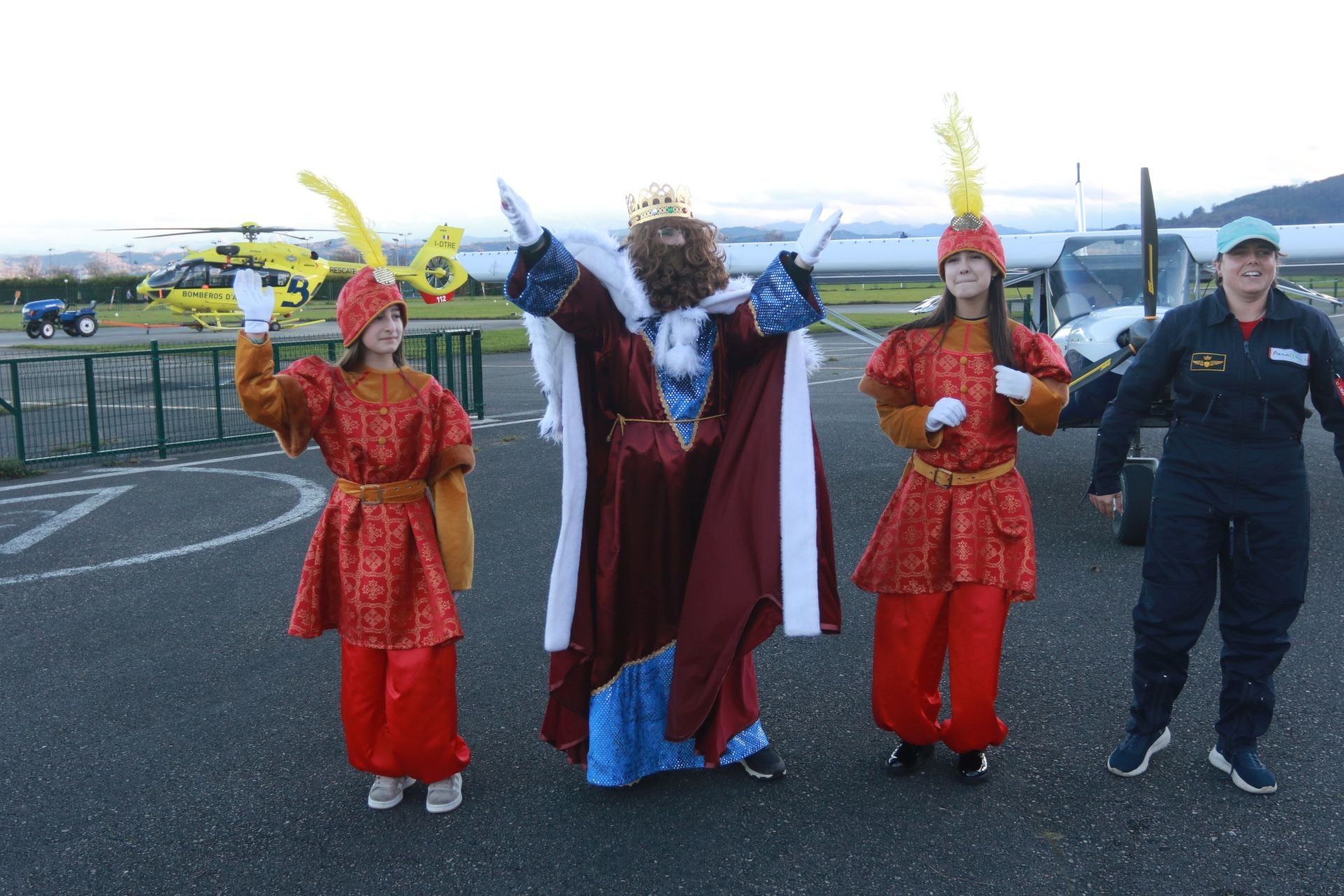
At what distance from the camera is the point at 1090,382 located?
7367mm


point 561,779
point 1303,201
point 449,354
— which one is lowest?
point 561,779

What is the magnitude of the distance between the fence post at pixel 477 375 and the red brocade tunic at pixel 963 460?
963 centimetres

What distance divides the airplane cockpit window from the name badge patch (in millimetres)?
5993

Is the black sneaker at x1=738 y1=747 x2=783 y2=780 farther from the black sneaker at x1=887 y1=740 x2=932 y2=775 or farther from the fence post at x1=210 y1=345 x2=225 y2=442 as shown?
the fence post at x1=210 y1=345 x2=225 y2=442

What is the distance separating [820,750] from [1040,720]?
0.91 metres

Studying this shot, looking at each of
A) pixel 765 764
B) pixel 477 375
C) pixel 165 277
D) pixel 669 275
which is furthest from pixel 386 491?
pixel 165 277

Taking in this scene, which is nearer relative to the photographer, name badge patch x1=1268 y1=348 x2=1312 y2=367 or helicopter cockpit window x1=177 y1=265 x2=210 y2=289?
name badge patch x1=1268 y1=348 x2=1312 y2=367

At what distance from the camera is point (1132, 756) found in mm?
3590

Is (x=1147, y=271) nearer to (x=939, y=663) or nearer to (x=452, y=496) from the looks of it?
(x=939, y=663)

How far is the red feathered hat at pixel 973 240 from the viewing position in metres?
3.44

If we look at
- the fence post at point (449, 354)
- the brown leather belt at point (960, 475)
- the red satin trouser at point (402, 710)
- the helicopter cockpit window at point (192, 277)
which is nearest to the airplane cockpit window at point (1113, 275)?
the brown leather belt at point (960, 475)

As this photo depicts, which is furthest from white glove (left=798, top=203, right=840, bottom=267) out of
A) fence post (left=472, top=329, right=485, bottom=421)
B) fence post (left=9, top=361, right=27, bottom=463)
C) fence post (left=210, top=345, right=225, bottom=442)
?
fence post (left=472, top=329, right=485, bottom=421)

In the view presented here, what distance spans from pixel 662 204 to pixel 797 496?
1.04 metres

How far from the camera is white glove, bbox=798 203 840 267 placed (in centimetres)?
324
